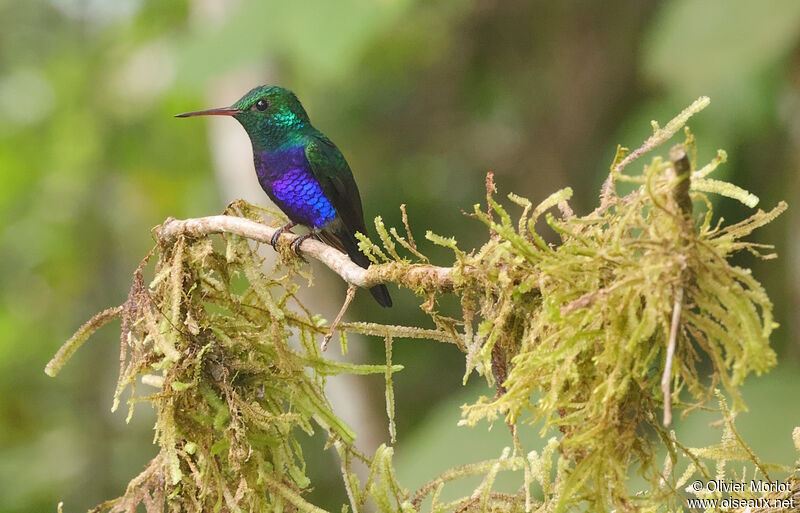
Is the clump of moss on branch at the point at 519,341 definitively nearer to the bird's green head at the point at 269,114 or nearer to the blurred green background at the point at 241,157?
the bird's green head at the point at 269,114

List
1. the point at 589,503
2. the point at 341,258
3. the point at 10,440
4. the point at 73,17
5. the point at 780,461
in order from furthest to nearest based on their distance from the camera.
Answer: the point at 73,17, the point at 10,440, the point at 780,461, the point at 341,258, the point at 589,503

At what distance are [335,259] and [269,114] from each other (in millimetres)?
1401

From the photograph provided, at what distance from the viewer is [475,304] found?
1.65 meters

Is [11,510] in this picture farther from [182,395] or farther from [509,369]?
[509,369]

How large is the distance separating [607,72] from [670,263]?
544 cm

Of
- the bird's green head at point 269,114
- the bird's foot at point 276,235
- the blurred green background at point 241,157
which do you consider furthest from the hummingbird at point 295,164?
the blurred green background at point 241,157

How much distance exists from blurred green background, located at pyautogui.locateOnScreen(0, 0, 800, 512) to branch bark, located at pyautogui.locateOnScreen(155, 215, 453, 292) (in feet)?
9.80

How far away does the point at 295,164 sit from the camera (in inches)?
124

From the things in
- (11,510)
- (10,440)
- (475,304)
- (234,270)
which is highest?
(10,440)

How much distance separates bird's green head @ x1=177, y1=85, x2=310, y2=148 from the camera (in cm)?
311

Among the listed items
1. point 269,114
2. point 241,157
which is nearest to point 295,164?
point 269,114

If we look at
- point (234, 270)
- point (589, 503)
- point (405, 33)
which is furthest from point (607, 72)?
point (589, 503)

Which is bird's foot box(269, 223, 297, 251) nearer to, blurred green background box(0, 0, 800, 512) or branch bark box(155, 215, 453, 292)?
branch bark box(155, 215, 453, 292)

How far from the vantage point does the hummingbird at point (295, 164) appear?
10.2 feet
